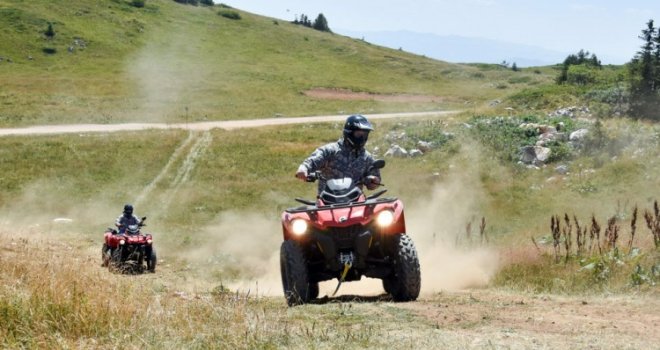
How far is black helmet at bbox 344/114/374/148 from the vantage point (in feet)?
36.3

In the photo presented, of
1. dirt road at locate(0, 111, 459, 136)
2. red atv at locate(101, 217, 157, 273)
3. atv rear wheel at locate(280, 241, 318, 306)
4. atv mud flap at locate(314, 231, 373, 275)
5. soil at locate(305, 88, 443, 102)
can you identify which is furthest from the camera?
soil at locate(305, 88, 443, 102)

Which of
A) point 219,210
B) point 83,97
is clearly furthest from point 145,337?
point 83,97

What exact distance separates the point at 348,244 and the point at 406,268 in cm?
86

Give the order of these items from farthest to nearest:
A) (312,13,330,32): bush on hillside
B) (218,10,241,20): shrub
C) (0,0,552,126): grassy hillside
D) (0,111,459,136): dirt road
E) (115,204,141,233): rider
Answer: (312,13,330,32): bush on hillside < (218,10,241,20): shrub < (0,0,552,126): grassy hillside < (0,111,459,136): dirt road < (115,204,141,233): rider

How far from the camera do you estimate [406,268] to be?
9.86m

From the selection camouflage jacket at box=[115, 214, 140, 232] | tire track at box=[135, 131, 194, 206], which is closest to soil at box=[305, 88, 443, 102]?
tire track at box=[135, 131, 194, 206]

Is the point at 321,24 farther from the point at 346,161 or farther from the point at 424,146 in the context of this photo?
the point at 346,161

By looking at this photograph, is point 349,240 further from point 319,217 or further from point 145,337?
point 145,337

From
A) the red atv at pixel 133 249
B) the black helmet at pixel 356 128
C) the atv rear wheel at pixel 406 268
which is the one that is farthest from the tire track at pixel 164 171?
the atv rear wheel at pixel 406 268

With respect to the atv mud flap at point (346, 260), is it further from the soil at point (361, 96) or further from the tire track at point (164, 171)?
the soil at point (361, 96)

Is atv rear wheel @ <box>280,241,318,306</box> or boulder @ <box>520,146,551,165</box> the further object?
boulder @ <box>520,146,551,165</box>

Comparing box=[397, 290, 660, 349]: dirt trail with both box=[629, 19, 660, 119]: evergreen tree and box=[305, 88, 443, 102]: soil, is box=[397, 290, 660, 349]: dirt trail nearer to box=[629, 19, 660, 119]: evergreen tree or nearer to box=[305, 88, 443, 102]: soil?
box=[629, 19, 660, 119]: evergreen tree

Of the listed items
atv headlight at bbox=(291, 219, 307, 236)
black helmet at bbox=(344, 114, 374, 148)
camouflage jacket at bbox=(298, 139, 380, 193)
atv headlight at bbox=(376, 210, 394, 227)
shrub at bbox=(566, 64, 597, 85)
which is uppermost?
shrub at bbox=(566, 64, 597, 85)

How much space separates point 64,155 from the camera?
34.8 meters
